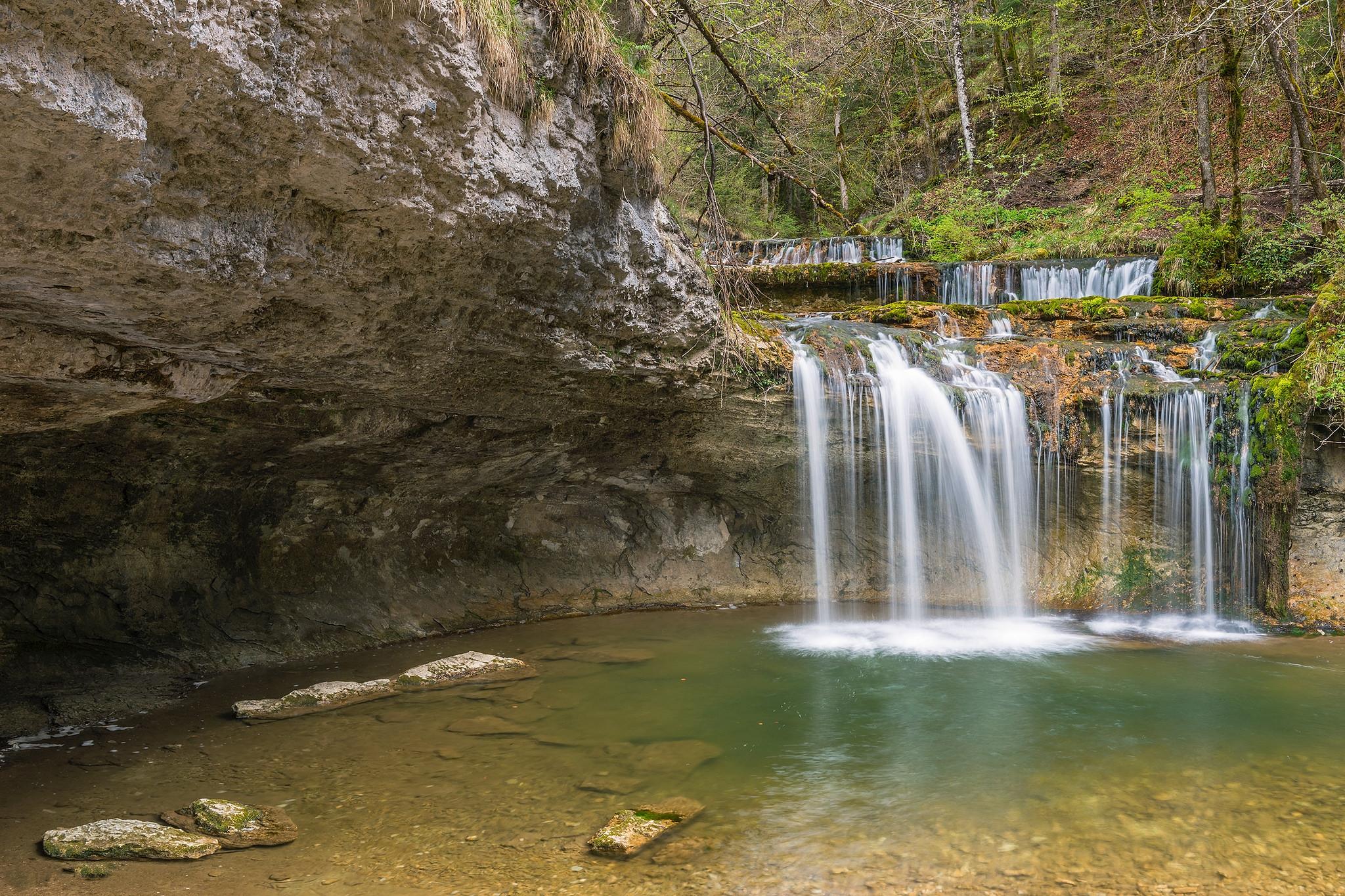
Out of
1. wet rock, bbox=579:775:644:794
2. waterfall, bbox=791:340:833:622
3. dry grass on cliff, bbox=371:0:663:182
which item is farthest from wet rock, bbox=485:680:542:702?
dry grass on cliff, bbox=371:0:663:182

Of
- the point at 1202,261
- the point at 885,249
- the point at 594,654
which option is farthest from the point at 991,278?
the point at 594,654

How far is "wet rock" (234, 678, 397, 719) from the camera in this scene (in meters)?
5.89

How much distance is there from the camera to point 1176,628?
26.8 ft

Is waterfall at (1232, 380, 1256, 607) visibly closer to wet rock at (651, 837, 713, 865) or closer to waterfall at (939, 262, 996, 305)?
waterfall at (939, 262, 996, 305)

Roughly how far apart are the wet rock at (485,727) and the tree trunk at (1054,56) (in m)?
19.6

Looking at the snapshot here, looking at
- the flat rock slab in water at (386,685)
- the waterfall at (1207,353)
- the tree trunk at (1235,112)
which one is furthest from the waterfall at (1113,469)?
the flat rock slab in water at (386,685)

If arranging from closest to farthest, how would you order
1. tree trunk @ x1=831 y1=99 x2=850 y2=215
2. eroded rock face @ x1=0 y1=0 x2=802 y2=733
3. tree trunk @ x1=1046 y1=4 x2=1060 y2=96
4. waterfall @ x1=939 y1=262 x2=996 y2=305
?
1. eroded rock face @ x1=0 y1=0 x2=802 y2=733
2. waterfall @ x1=939 y1=262 x2=996 y2=305
3. tree trunk @ x1=1046 y1=4 x2=1060 y2=96
4. tree trunk @ x1=831 y1=99 x2=850 y2=215

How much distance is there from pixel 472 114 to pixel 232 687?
5035mm

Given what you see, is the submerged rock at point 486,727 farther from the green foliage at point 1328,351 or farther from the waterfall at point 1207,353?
the waterfall at point 1207,353

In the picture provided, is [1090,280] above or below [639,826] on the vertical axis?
above

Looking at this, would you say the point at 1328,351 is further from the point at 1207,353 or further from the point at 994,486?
the point at 994,486

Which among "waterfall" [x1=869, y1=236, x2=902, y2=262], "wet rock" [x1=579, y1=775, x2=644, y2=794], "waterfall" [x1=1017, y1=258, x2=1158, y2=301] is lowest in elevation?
"wet rock" [x1=579, y1=775, x2=644, y2=794]

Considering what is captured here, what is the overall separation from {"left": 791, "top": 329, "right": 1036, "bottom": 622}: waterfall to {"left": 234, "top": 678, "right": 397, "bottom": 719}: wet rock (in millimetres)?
4655

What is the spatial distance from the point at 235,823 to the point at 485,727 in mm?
1747
